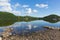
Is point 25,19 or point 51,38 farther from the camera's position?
point 25,19

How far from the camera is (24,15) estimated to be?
2316 millimetres

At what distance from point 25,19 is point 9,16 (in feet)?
1.02

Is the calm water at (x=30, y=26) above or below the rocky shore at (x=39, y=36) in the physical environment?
above

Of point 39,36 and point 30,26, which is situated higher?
point 30,26

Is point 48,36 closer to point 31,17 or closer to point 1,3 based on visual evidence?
point 31,17

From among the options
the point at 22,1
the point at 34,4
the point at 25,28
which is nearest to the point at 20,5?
the point at 22,1

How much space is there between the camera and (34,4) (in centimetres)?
228

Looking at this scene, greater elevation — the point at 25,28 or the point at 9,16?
the point at 9,16

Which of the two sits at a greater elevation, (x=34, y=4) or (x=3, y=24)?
(x=34, y=4)

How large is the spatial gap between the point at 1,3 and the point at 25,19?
548mm

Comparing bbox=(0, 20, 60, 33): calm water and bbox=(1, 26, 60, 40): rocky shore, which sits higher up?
bbox=(0, 20, 60, 33): calm water

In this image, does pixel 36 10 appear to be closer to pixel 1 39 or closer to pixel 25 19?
pixel 25 19

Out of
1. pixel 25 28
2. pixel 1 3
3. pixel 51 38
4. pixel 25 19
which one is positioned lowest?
pixel 51 38

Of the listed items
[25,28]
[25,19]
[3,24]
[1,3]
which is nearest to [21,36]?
[25,28]
